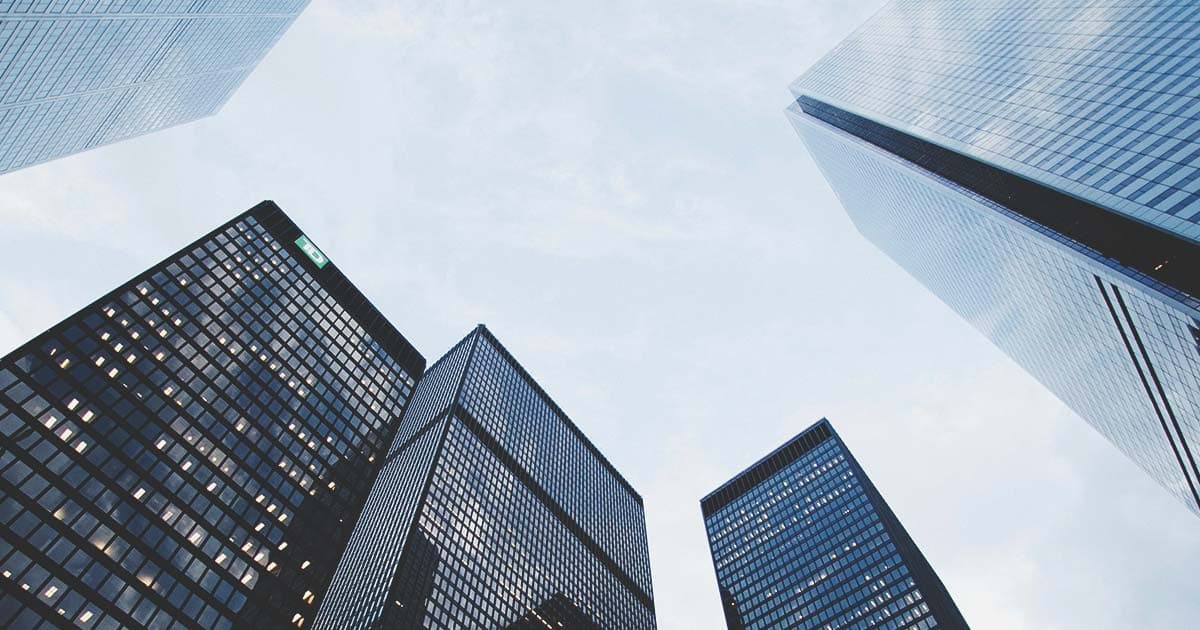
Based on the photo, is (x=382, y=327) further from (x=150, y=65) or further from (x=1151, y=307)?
(x=1151, y=307)

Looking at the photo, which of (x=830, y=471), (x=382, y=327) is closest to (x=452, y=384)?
(x=382, y=327)

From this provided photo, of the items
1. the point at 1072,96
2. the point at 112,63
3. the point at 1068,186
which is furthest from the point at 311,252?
the point at 1072,96

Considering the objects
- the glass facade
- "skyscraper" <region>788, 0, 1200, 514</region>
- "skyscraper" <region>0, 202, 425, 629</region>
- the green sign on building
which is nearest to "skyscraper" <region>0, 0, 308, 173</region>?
"skyscraper" <region>0, 202, 425, 629</region>

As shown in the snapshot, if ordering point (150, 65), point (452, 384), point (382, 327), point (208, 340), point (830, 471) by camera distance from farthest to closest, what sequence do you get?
point (830, 471), point (452, 384), point (150, 65), point (382, 327), point (208, 340)

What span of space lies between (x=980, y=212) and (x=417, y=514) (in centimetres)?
9411

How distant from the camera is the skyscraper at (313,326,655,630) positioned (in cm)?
9775

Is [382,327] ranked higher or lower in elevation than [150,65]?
lower

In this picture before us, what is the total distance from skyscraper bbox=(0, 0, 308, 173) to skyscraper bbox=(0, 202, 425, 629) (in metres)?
33.6

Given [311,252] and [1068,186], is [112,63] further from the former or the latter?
[1068,186]

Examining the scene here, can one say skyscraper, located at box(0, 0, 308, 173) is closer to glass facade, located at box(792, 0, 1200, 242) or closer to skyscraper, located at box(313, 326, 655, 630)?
skyscraper, located at box(313, 326, 655, 630)

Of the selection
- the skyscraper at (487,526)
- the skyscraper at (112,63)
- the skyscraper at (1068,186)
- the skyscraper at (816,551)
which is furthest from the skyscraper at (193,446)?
the skyscraper at (816,551)

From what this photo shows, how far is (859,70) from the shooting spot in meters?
149

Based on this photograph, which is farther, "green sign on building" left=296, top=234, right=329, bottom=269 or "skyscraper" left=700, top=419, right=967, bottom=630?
"skyscraper" left=700, top=419, right=967, bottom=630

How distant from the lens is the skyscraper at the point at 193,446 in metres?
53.9
